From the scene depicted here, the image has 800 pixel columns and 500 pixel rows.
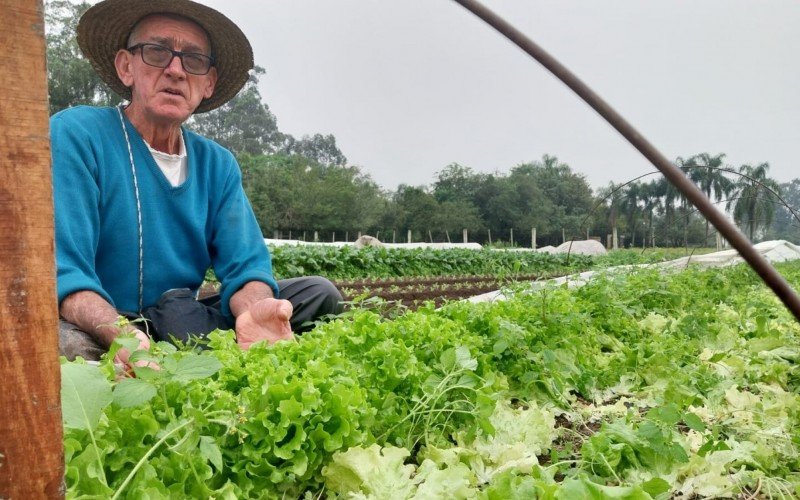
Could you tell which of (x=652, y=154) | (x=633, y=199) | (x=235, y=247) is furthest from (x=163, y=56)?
(x=633, y=199)

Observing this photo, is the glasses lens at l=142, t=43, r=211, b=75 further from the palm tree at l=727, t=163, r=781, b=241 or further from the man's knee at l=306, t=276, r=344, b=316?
the palm tree at l=727, t=163, r=781, b=241

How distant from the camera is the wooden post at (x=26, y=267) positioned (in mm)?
790

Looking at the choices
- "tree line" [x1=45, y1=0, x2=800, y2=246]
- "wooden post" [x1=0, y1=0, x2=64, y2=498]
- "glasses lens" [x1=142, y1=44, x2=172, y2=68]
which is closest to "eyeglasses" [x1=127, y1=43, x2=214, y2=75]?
"glasses lens" [x1=142, y1=44, x2=172, y2=68]

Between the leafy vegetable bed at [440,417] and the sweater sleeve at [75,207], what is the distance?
78 cm

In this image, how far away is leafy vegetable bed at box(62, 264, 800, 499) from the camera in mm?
1338

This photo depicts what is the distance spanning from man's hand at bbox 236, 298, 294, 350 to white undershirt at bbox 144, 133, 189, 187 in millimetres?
759

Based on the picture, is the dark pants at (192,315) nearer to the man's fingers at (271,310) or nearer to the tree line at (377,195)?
the man's fingers at (271,310)

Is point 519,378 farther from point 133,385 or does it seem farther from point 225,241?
point 133,385

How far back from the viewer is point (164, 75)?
2.78m

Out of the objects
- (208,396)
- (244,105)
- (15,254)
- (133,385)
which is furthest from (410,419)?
(244,105)

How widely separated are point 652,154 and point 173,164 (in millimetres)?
2763

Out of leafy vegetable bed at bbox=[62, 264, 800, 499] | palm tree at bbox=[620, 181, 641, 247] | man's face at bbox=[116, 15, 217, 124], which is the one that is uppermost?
palm tree at bbox=[620, 181, 641, 247]

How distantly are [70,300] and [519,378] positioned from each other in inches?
77.2

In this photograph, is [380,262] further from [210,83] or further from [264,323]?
[264,323]
